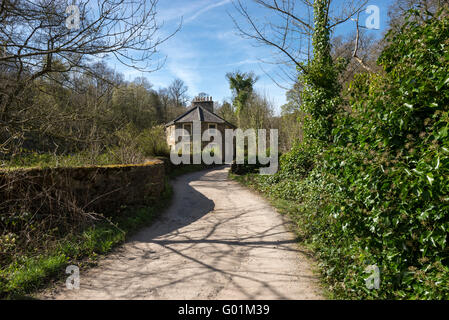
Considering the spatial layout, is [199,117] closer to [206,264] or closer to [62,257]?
[62,257]

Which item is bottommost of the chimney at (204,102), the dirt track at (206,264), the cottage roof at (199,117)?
the dirt track at (206,264)

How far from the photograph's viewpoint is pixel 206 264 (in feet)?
14.7

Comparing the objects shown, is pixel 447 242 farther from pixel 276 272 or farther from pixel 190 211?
pixel 190 211

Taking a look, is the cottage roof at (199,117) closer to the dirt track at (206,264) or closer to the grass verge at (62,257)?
the dirt track at (206,264)

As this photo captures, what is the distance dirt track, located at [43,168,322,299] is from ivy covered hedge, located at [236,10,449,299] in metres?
0.85

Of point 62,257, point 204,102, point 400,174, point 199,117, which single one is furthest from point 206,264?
point 204,102

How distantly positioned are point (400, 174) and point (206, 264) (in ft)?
10.7

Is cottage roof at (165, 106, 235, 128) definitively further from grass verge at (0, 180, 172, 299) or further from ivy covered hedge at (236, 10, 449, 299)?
ivy covered hedge at (236, 10, 449, 299)

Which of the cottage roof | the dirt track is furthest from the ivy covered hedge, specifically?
the cottage roof

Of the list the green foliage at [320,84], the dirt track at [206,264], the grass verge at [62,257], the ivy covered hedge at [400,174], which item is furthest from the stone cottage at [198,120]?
the ivy covered hedge at [400,174]

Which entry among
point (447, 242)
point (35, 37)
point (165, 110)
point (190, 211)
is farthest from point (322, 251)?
point (165, 110)

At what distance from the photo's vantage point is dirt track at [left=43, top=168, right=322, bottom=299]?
361 cm

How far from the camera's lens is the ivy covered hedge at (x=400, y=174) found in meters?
2.50

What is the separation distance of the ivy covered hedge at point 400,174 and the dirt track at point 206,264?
2.79 ft
